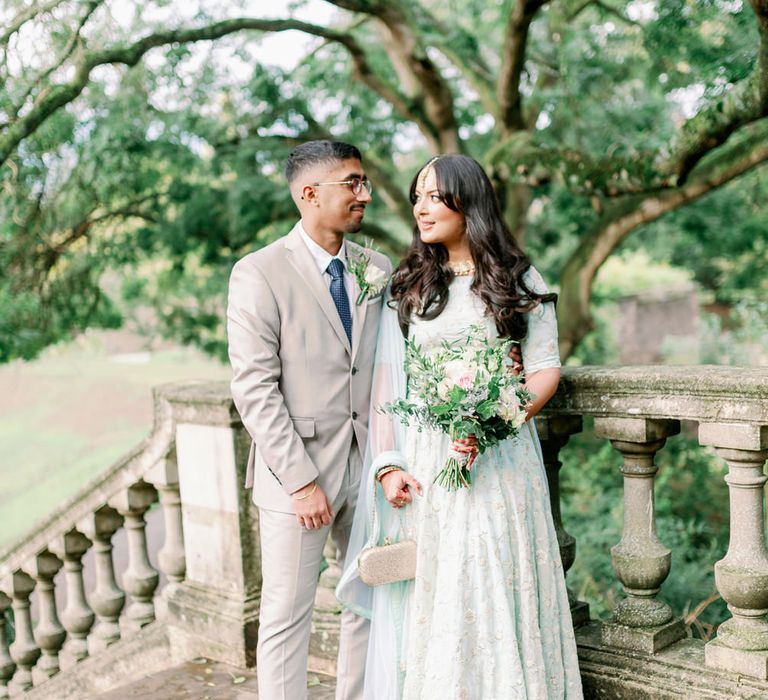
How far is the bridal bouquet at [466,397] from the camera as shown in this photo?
8.09 feet

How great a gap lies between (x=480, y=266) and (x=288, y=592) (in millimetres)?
1330

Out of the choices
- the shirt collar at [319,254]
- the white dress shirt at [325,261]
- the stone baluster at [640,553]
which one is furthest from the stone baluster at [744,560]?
the shirt collar at [319,254]

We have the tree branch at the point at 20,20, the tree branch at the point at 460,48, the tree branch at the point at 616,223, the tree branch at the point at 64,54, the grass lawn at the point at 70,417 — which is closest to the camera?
the tree branch at the point at 20,20

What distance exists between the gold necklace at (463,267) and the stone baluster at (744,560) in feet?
3.07

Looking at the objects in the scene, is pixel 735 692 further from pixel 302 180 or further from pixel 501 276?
pixel 302 180

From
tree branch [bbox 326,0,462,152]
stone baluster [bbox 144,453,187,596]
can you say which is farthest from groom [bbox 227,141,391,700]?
tree branch [bbox 326,0,462,152]

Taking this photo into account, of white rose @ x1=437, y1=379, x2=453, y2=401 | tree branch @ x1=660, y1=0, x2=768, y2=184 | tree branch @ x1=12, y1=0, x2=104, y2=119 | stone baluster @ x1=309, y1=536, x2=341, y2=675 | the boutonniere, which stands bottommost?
stone baluster @ x1=309, y1=536, x2=341, y2=675

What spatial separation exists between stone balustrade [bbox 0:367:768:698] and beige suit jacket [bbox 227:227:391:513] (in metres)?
0.74

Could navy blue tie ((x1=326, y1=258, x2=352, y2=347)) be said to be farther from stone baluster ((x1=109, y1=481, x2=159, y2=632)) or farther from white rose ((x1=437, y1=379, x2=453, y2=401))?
stone baluster ((x1=109, y1=481, x2=159, y2=632))

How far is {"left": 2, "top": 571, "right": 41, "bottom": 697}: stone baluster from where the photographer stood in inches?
180

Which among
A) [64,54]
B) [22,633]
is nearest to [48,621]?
[22,633]

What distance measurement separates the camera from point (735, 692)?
2.67 meters

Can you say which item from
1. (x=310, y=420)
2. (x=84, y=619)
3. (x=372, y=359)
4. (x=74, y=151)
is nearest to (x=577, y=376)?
(x=372, y=359)

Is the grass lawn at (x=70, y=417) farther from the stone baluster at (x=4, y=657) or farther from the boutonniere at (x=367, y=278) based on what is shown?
the boutonniere at (x=367, y=278)
